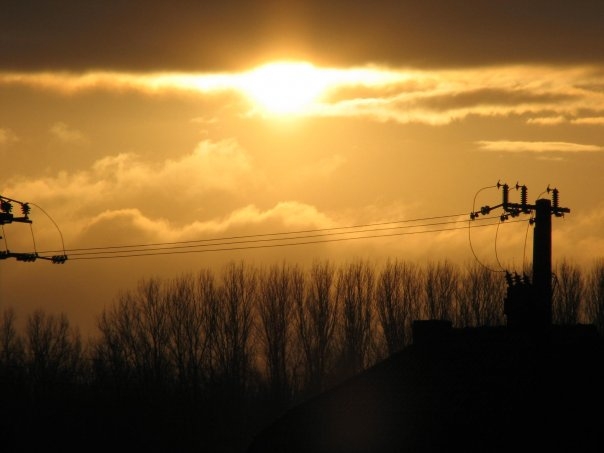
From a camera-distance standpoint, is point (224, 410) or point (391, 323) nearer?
point (224, 410)

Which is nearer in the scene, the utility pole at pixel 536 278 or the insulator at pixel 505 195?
the utility pole at pixel 536 278

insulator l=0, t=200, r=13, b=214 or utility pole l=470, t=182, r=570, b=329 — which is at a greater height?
insulator l=0, t=200, r=13, b=214

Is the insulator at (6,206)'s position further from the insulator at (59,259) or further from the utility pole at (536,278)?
the utility pole at (536,278)

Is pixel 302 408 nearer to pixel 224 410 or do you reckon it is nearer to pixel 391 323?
pixel 224 410

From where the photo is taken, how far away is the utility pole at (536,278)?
41656mm

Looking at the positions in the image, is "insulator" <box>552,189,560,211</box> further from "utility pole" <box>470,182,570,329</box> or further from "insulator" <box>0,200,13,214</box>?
"insulator" <box>0,200,13,214</box>

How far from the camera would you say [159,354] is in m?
96.8

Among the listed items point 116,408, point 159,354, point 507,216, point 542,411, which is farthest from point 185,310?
point 542,411

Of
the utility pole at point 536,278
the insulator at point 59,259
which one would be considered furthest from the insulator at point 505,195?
the insulator at point 59,259

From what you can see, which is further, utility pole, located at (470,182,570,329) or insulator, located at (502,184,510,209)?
insulator, located at (502,184,510,209)

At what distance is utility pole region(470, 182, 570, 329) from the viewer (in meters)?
41.7

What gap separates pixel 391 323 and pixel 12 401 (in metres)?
31.0

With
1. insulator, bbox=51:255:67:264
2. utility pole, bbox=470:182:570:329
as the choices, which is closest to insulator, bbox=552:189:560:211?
utility pole, bbox=470:182:570:329

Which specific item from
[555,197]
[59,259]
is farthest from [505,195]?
[59,259]
